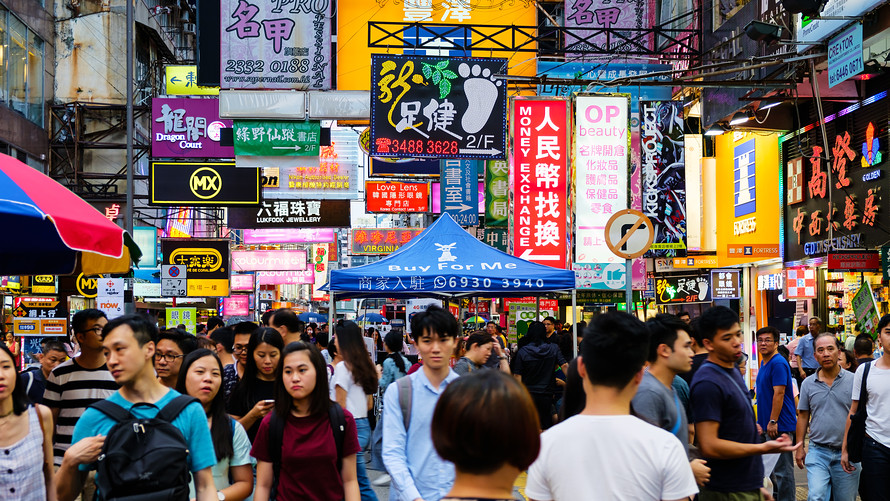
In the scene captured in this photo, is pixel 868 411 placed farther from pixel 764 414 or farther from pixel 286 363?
pixel 286 363

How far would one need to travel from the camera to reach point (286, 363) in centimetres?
496

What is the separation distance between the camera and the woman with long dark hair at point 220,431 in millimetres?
5074

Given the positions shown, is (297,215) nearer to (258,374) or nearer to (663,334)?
(258,374)

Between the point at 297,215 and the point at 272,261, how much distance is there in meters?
10.7

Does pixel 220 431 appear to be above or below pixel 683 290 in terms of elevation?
below

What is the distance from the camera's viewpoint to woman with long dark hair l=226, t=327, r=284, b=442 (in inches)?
261

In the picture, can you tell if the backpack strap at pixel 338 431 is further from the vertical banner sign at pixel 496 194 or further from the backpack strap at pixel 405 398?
the vertical banner sign at pixel 496 194

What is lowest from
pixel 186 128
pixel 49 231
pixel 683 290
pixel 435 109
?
pixel 683 290

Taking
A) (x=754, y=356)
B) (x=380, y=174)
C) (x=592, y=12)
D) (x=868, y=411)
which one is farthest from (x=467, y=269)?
(x=754, y=356)

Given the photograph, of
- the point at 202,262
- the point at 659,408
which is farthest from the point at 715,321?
the point at 202,262

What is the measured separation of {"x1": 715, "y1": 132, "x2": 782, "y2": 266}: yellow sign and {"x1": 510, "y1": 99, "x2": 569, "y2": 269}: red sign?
651 centimetres

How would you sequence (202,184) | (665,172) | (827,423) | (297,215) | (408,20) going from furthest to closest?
1. (297,215)
2. (665,172)
3. (202,184)
4. (408,20)
5. (827,423)

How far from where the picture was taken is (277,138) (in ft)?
56.3

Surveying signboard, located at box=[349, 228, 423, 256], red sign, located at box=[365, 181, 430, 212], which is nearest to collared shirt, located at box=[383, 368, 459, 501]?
red sign, located at box=[365, 181, 430, 212]
